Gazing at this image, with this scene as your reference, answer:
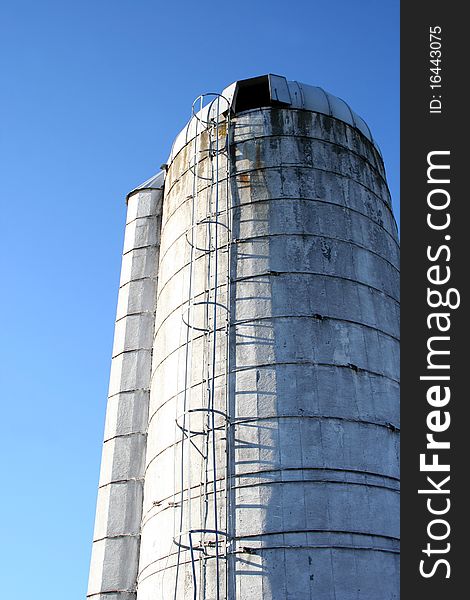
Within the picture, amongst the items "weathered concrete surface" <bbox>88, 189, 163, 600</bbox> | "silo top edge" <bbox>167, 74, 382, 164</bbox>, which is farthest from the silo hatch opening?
"weathered concrete surface" <bbox>88, 189, 163, 600</bbox>

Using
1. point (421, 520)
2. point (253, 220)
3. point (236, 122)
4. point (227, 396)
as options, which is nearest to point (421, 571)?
point (421, 520)

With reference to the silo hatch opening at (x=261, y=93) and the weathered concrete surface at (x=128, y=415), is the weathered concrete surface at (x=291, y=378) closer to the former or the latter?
the silo hatch opening at (x=261, y=93)

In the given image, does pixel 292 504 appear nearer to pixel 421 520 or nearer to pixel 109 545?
pixel 421 520

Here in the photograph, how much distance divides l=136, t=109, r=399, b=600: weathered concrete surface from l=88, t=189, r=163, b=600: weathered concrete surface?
106cm

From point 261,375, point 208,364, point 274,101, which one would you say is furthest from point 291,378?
point 274,101

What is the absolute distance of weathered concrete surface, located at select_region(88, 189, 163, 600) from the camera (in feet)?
51.6

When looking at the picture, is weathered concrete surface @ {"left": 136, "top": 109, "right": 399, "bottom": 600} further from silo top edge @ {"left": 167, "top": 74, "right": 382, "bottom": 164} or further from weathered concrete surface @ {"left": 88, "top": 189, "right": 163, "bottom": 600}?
weathered concrete surface @ {"left": 88, "top": 189, "right": 163, "bottom": 600}

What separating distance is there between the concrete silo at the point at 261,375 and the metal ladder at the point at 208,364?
0.04 meters

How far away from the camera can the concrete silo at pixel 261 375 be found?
12.2 m

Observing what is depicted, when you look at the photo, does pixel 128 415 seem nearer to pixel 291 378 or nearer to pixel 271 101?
pixel 291 378

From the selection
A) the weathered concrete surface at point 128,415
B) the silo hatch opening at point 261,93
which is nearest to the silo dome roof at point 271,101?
the silo hatch opening at point 261,93

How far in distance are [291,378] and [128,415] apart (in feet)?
17.9

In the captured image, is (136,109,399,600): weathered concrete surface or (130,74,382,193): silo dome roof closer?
(136,109,399,600): weathered concrete surface

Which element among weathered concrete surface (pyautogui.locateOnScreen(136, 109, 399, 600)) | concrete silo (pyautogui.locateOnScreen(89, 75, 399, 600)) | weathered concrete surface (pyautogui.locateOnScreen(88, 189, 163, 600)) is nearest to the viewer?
weathered concrete surface (pyautogui.locateOnScreen(136, 109, 399, 600))
